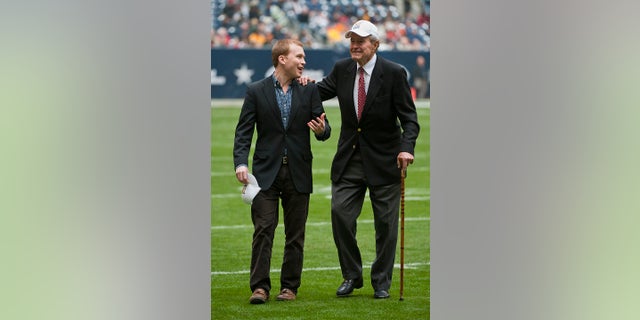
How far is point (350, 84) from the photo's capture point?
7.92m

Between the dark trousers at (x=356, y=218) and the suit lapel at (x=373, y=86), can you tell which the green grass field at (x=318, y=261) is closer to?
the dark trousers at (x=356, y=218)

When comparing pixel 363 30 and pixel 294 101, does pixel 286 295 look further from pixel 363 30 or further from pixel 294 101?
pixel 363 30

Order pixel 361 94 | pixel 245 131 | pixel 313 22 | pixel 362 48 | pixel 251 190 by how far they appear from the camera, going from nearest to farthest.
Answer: pixel 251 190 → pixel 245 131 → pixel 362 48 → pixel 361 94 → pixel 313 22

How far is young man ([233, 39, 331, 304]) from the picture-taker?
767cm

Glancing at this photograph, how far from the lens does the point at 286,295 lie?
7.86 meters

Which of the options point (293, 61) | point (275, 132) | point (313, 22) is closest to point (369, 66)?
point (293, 61)

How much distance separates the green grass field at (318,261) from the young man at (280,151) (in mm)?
324

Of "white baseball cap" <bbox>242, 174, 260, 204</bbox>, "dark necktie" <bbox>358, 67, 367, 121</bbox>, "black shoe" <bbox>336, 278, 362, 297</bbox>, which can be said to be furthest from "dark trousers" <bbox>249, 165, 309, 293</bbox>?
"dark necktie" <bbox>358, 67, 367, 121</bbox>

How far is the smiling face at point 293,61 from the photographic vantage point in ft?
25.2

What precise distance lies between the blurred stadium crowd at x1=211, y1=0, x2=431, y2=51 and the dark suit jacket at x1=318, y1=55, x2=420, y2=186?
16859 millimetres

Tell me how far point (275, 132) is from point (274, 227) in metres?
0.56
